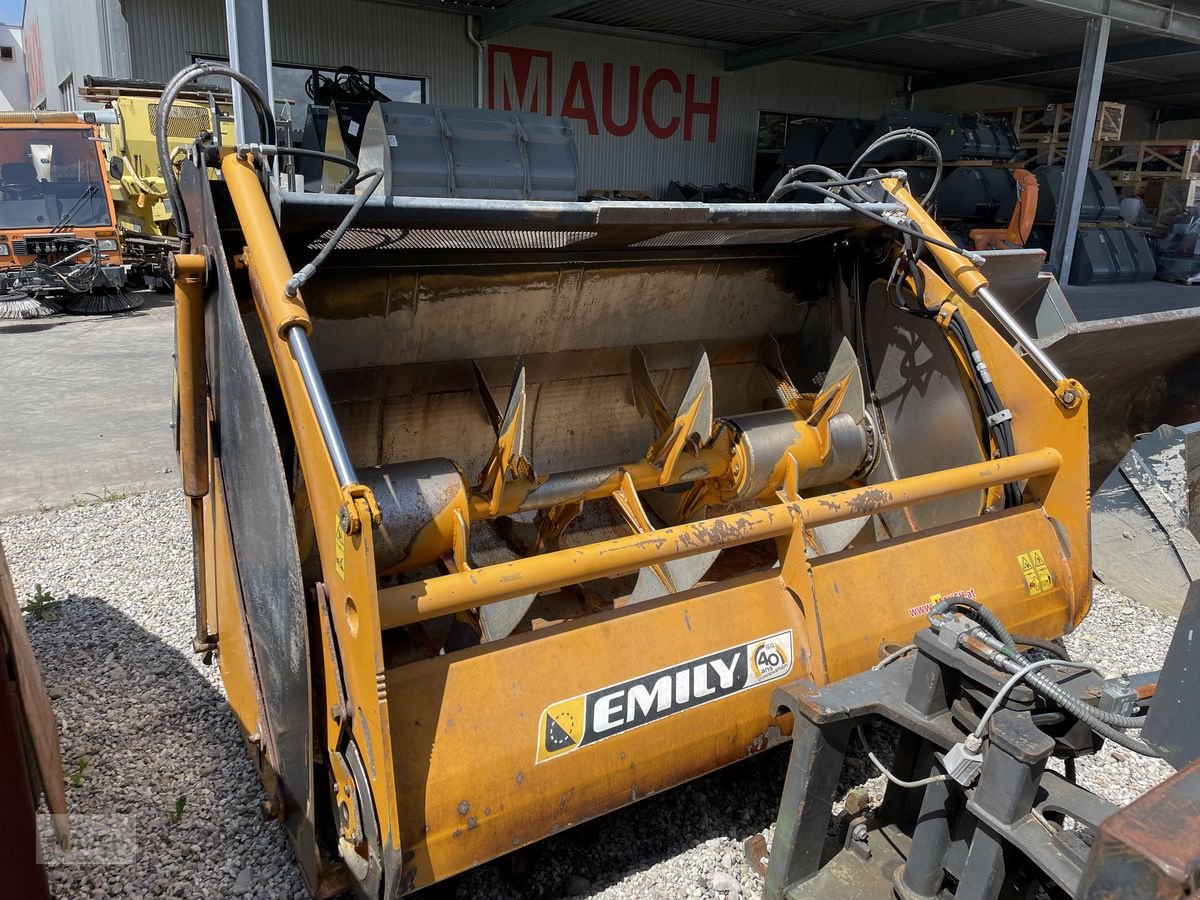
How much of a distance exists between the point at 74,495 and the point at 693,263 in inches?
136

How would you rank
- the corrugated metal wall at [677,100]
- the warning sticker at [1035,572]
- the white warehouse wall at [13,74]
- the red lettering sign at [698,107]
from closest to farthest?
the warning sticker at [1035,572]
the corrugated metal wall at [677,100]
the red lettering sign at [698,107]
the white warehouse wall at [13,74]

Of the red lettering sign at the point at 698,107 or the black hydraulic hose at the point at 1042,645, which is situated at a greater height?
the red lettering sign at the point at 698,107

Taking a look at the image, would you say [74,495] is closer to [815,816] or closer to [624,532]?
[624,532]

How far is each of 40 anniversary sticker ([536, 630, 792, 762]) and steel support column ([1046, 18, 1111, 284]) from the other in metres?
11.6

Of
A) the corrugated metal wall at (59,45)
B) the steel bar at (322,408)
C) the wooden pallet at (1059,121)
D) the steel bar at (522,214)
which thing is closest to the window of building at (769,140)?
the wooden pallet at (1059,121)

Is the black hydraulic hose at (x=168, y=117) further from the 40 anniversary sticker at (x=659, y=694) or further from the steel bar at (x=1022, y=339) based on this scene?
the steel bar at (x=1022, y=339)

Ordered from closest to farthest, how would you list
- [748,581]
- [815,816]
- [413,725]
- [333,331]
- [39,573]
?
1. [413,725]
2. [815,816]
3. [748,581]
4. [333,331]
5. [39,573]

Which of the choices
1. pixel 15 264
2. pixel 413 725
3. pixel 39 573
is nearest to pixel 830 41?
pixel 15 264

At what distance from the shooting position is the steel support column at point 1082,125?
11320 millimetres

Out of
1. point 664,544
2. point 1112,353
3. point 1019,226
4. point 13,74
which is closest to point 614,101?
point 1019,226

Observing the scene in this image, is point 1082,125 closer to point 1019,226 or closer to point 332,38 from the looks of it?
point 1019,226

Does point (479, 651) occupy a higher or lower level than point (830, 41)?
lower

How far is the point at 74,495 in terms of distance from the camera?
4602 millimetres

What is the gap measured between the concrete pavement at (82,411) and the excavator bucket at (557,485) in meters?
2.44
